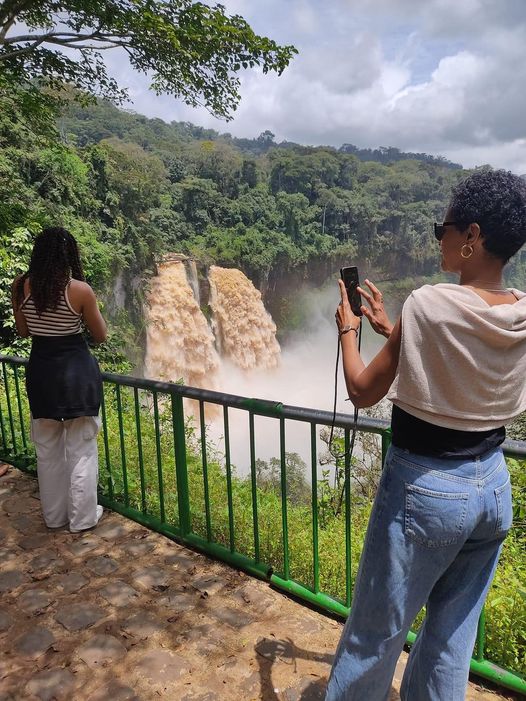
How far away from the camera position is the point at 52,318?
284 centimetres

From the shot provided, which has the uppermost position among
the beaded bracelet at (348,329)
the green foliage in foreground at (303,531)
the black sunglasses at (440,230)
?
the black sunglasses at (440,230)

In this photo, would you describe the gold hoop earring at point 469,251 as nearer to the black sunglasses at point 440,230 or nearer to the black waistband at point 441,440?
the black sunglasses at point 440,230

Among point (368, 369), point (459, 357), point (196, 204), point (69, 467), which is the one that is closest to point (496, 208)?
point (459, 357)

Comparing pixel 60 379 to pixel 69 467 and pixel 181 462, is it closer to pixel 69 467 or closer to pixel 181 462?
pixel 69 467

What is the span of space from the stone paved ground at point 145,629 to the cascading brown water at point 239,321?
21.8 meters

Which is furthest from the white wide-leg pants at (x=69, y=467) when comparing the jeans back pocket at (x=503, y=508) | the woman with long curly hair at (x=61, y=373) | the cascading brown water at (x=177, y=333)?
the cascading brown water at (x=177, y=333)

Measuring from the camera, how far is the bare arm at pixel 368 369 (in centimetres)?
117

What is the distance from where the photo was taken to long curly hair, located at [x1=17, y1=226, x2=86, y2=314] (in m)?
2.76

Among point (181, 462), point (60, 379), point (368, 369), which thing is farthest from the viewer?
point (181, 462)

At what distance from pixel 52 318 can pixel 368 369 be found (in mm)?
2160

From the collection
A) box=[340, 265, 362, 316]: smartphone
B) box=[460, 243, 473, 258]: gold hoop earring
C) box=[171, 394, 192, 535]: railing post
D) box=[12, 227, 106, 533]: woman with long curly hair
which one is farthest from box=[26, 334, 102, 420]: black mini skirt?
box=[460, 243, 473, 258]: gold hoop earring

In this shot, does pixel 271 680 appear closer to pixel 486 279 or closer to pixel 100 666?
pixel 100 666

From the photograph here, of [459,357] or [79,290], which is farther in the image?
[79,290]

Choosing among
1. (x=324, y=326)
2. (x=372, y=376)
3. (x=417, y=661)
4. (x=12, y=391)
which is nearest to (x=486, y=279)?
(x=372, y=376)
